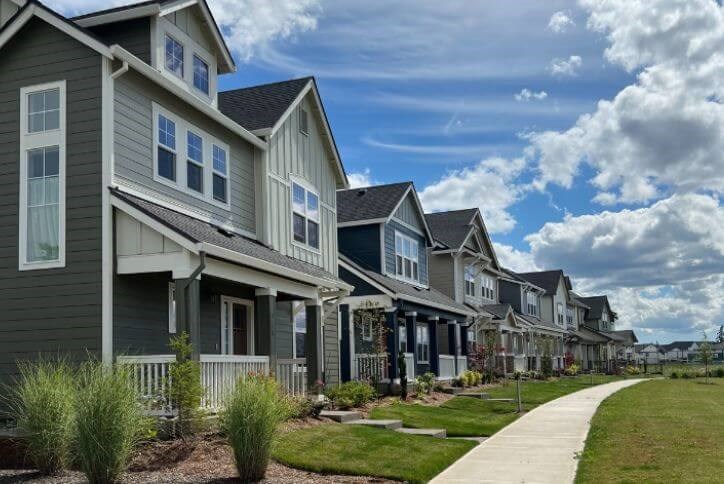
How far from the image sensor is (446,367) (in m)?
32.5

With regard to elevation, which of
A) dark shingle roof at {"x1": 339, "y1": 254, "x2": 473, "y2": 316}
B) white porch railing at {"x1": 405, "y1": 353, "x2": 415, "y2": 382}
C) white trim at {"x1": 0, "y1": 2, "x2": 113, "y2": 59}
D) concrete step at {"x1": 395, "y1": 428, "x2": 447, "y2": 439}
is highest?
white trim at {"x1": 0, "y1": 2, "x2": 113, "y2": 59}

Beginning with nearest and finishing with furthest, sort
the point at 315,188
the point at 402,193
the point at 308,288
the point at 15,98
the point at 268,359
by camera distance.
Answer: the point at 15,98 → the point at 268,359 → the point at 308,288 → the point at 315,188 → the point at 402,193

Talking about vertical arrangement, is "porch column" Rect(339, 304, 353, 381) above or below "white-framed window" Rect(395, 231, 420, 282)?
below

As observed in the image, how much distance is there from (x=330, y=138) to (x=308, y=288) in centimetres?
663

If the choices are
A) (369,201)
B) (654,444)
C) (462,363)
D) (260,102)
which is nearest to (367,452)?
(654,444)

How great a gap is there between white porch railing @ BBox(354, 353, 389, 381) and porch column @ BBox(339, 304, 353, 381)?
0.32 m

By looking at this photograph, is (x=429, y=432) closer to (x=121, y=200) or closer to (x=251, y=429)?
(x=251, y=429)

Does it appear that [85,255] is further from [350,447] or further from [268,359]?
[350,447]

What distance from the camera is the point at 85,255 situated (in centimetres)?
1404

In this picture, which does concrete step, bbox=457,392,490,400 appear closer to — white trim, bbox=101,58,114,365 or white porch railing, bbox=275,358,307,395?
white porch railing, bbox=275,358,307,395

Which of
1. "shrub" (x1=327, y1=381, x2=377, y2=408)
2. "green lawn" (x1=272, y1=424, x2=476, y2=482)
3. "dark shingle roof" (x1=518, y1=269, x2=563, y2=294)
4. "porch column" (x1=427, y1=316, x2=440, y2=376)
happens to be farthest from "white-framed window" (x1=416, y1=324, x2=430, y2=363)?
"dark shingle roof" (x1=518, y1=269, x2=563, y2=294)

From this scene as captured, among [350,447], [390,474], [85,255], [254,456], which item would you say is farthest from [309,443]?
[85,255]

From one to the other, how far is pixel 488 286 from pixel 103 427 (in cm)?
3823

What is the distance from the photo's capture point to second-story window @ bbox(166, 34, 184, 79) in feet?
56.6
